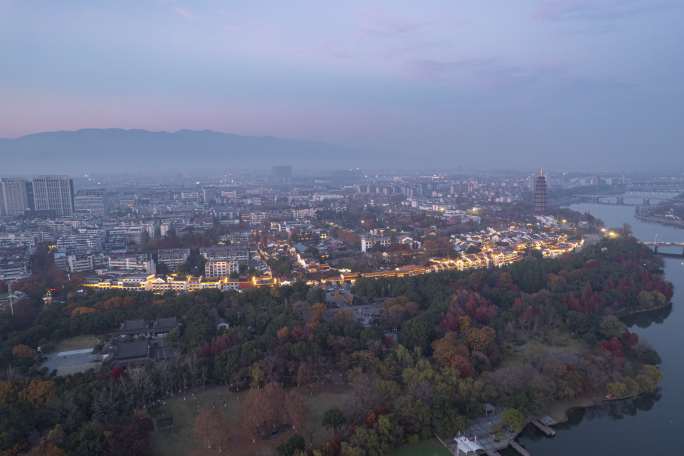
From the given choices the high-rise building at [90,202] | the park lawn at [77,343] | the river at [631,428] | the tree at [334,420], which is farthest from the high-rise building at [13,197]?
the river at [631,428]

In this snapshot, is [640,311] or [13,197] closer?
[640,311]

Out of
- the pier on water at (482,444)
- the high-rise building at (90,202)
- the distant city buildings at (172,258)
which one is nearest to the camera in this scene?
Answer: the pier on water at (482,444)

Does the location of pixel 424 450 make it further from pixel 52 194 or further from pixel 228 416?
pixel 52 194

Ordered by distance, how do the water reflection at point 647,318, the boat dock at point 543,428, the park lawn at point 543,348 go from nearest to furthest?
the boat dock at point 543,428 → the park lawn at point 543,348 → the water reflection at point 647,318

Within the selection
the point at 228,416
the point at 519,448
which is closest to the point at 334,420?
the point at 228,416

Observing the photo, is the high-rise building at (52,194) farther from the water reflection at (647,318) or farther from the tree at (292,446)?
the water reflection at (647,318)

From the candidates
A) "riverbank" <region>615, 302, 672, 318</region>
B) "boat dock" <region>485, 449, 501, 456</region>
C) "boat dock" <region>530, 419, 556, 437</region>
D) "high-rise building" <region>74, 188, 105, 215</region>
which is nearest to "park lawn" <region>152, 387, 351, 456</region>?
"boat dock" <region>485, 449, 501, 456</region>

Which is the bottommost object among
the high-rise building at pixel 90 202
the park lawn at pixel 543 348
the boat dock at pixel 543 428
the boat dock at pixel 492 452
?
the boat dock at pixel 543 428

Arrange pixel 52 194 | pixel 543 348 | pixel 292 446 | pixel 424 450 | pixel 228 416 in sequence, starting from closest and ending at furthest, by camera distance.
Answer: pixel 292 446 < pixel 424 450 < pixel 228 416 < pixel 543 348 < pixel 52 194
